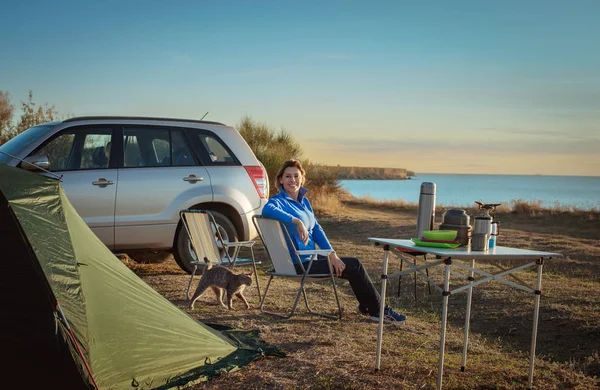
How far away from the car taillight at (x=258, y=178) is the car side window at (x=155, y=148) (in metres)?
0.75

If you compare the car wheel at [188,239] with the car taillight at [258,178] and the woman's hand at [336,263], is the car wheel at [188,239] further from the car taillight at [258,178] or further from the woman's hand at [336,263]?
the woman's hand at [336,263]

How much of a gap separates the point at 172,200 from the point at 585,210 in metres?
18.0

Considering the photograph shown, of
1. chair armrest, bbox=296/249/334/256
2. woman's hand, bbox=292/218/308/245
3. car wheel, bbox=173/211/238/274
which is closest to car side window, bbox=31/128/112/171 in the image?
car wheel, bbox=173/211/238/274

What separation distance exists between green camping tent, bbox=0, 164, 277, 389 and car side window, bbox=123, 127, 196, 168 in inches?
139

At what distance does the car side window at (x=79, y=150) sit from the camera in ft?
26.2

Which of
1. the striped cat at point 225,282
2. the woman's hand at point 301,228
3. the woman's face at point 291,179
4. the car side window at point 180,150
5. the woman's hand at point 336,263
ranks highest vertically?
the car side window at point 180,150

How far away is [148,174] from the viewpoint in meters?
8.28

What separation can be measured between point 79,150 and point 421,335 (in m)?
4.67

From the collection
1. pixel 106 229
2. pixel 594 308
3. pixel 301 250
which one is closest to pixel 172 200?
pixel 106 229

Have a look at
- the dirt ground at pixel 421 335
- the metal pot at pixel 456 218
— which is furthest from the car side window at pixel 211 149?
the metal pot at pixel 456 218

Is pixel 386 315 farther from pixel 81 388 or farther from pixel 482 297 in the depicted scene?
pixel 81 388

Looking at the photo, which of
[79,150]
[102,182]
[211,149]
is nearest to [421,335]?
[211,149]

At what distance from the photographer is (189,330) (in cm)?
499

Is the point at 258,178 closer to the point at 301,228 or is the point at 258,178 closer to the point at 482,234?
the point at 301,228
